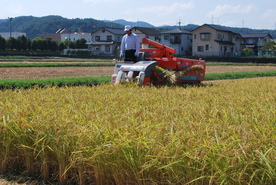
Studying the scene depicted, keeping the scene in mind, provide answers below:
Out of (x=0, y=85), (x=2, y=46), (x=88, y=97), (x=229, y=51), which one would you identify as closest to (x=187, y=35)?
(x=229, y=51)

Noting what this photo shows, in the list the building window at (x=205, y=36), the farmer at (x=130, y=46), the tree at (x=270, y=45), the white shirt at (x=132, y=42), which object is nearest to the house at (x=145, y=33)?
Answer: the building window at (x=205, y=36)

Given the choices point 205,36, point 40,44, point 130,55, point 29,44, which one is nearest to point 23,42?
point 29,44

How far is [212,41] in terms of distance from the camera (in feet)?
222

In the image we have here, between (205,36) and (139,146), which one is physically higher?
(205,36)

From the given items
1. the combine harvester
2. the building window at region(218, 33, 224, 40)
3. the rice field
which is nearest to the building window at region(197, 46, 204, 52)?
the building window at region(218, 33, 224, 40)

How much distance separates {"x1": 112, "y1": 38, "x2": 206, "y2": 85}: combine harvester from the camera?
988 cm

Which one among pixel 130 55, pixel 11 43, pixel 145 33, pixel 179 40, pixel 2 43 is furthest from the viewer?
pixel 145 33

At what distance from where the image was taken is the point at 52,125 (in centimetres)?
415

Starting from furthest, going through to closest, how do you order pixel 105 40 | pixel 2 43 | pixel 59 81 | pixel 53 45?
pixel 105 40 → pixel 53 45 → pixel 2 43 → pixel 59 81

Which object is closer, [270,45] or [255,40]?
[270,45]

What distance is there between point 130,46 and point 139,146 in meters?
7.56

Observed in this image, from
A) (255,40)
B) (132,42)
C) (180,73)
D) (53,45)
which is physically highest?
(255,40)

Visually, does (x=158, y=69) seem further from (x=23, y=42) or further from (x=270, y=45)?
(x=270, y=45)

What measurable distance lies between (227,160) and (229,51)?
7059 centimetres
